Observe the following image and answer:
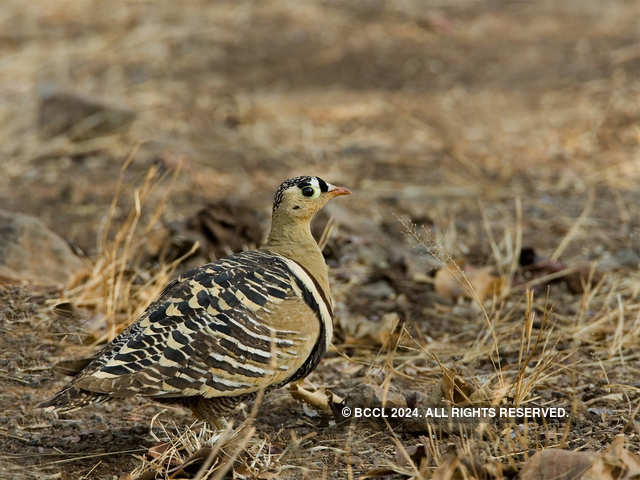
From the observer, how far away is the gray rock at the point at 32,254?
4.24m

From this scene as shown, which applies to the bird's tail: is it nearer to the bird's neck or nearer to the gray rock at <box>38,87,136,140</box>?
the bird's neck

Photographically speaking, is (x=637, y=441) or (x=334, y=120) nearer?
(x=637, y=441)

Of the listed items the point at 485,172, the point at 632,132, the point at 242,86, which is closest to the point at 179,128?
the point at 242,86

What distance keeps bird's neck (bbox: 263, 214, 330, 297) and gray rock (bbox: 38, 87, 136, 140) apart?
12.5ft

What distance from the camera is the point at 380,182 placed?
6.41 m

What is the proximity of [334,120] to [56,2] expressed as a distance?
4.63 m

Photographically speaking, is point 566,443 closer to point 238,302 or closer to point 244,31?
point 238,302

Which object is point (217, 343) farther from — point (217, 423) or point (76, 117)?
point (76, 117)

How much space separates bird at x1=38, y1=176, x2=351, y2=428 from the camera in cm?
283

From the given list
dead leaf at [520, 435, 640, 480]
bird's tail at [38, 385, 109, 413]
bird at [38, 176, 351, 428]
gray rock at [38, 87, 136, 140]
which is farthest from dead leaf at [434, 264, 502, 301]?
gray rock at [38, 87, 136, 140]

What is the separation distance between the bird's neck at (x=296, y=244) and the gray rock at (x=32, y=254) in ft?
4.57

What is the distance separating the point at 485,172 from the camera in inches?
259

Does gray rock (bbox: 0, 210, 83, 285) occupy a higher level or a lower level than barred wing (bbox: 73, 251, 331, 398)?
lower

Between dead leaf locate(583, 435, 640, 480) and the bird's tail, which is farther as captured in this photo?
the bird's tail
